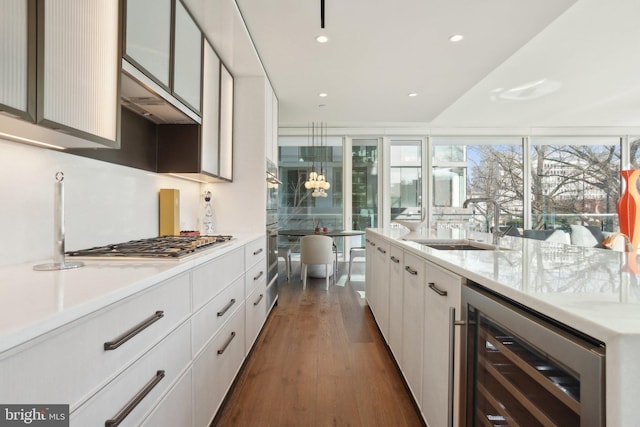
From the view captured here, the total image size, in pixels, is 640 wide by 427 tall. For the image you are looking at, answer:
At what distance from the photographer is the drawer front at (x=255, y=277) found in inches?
85.8

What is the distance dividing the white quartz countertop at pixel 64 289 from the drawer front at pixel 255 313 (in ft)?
3.42

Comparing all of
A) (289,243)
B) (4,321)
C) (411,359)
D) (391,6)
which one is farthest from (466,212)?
(4,321)

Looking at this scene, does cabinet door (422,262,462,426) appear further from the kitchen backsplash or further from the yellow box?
the yellow box

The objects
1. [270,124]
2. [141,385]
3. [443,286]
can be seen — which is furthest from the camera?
[270,124]

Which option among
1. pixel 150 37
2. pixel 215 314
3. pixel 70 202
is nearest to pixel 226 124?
pixel 150 37

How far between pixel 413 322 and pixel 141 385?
50.1 inches

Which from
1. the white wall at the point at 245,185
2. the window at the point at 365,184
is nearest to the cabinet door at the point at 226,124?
the white wall at the point at 245,185

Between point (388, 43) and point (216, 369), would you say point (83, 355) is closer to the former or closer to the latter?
point (216, 369)

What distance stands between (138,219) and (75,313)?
1.48 meters

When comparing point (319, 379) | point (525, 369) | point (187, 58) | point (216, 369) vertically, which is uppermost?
point (187, 58)

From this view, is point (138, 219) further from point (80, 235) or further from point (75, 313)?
point (75, 313)

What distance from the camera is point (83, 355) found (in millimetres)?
704

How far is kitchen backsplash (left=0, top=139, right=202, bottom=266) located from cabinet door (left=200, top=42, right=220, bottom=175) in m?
0.40

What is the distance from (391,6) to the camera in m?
2.36
